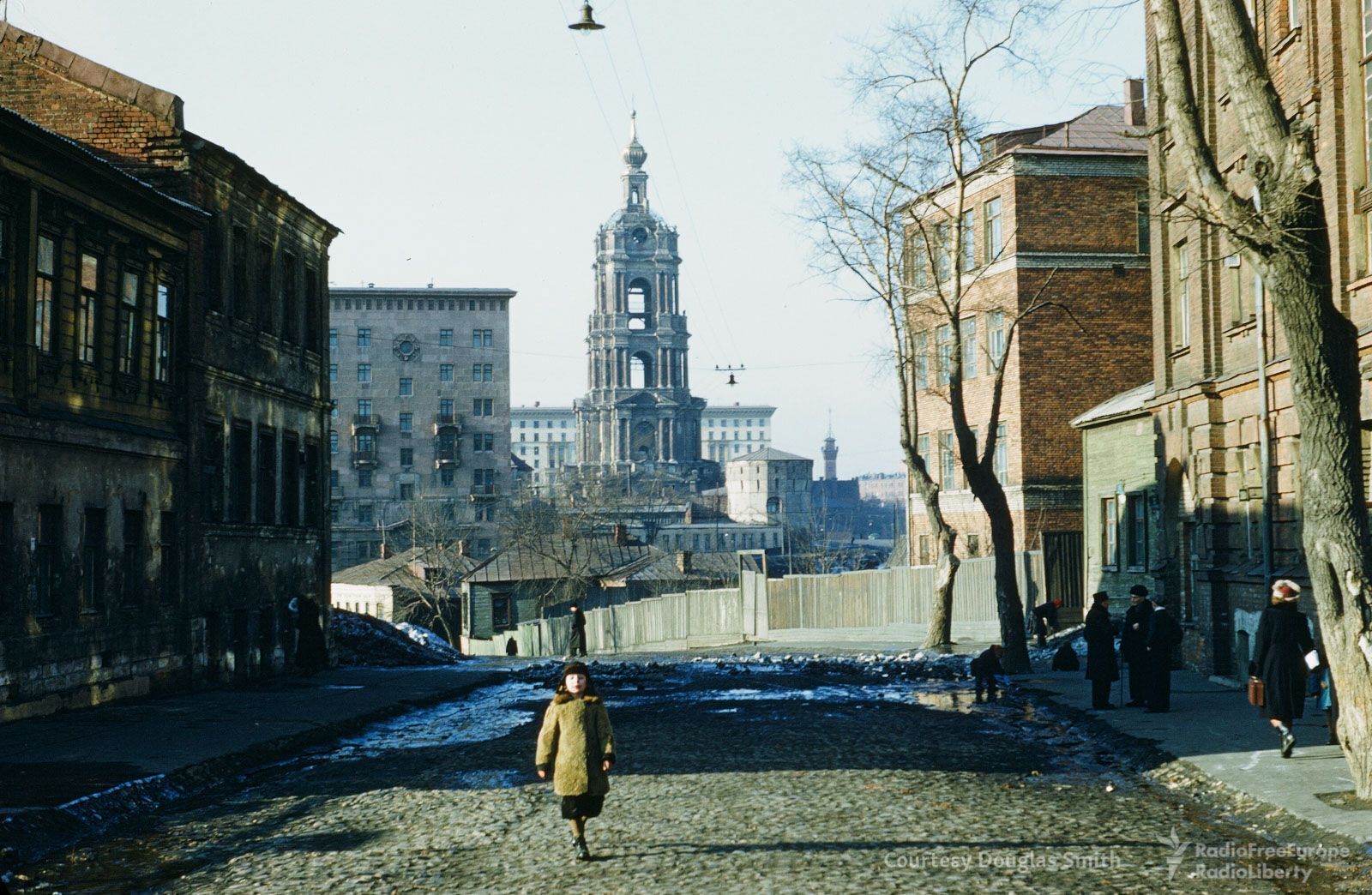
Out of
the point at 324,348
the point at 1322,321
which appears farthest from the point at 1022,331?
the point at 1322,321

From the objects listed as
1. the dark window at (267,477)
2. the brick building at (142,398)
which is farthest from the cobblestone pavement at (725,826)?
the dark window at (267,477)

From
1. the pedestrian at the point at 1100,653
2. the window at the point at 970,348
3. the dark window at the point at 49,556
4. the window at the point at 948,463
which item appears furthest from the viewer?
the window at the point at 948,463

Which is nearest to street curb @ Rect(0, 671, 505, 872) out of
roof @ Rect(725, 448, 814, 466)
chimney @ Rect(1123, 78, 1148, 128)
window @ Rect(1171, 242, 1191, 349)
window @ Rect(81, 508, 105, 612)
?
window @ Rect(81, 508, 105, 612)

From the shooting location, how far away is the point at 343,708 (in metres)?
22.1

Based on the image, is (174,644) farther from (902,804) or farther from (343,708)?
(902,804)

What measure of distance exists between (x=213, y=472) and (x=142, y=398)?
298 cm

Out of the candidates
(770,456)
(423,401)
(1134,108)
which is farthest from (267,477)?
(770,456)

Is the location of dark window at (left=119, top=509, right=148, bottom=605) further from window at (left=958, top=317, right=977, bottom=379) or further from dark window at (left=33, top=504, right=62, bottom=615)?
window at (left=958, top=317, right=977, bottom=379)

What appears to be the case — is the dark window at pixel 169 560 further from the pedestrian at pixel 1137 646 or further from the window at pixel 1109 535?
the window at pixel 1109 535

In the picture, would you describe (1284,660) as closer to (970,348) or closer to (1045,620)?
(1045,620)

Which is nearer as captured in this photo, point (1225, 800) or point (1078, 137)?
point (1225, 800)

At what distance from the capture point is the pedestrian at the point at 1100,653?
66.3ft

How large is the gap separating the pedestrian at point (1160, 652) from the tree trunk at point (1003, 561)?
10.3 metres

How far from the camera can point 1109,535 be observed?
3428cm
